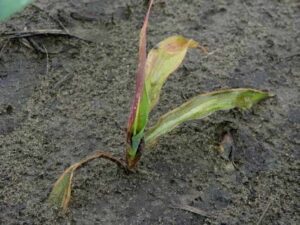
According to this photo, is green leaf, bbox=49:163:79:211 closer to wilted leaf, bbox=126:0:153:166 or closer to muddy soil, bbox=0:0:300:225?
muddy soil, bbox=0:0:300:225

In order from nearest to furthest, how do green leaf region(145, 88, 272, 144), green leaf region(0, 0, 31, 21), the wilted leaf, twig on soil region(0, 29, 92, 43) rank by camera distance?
green leaf region(0, 0, 31, 21) < the wilted leaf < green leaf region(145, 88, 272, 144) < twig on soil region(0, 29, 92, 43)

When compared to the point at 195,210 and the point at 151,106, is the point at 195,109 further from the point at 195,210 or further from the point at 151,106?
the point at 195,210

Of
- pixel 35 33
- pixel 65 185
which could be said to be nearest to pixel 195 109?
pixel 65 185

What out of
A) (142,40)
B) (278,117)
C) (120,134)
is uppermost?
(142,40)

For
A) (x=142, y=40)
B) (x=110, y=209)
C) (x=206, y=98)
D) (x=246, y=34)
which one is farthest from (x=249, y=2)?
(x=110, y=209)

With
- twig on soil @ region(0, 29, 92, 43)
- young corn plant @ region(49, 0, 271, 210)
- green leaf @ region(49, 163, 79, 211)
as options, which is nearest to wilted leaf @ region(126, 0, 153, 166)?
→ young corn plant @ region(49, 0, 271, 210)

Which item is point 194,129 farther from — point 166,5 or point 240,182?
point 166,5
